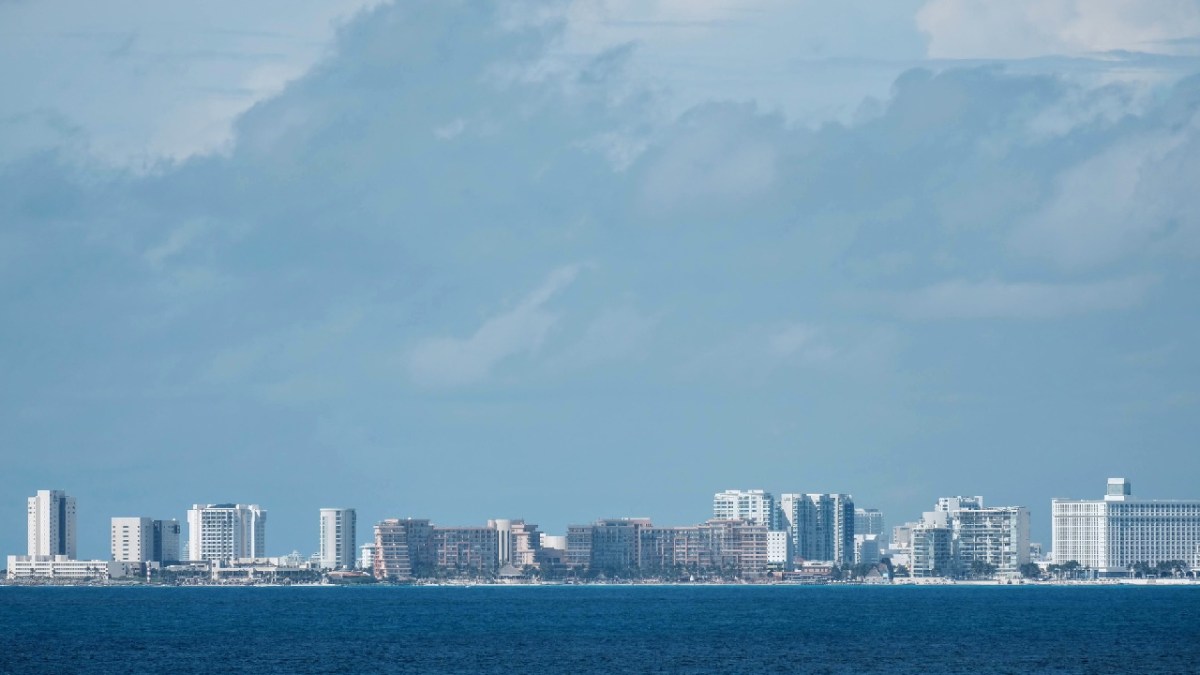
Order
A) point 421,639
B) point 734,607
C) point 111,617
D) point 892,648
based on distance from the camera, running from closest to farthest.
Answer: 1. point 892,648
2. point 421,639
3. point 111,617
4. point 734,607

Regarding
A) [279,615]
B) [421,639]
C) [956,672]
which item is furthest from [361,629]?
[956,672]

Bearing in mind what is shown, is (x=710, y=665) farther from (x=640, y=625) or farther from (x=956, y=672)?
(x=640, y=625)

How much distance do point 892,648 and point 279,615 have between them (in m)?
77.8

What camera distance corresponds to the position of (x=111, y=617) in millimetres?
169125

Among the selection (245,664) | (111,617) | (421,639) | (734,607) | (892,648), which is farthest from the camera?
(734,607)

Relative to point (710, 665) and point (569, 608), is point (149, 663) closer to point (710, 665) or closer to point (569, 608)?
point (710, 665)

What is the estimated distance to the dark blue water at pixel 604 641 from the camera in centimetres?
9712

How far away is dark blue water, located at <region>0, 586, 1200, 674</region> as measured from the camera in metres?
97.1

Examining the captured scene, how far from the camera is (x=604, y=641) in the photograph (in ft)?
399

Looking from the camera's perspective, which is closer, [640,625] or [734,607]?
[640,625]

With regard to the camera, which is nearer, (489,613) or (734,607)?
(489,613)

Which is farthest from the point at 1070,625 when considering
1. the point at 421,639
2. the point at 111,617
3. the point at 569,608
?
the point at 111,617

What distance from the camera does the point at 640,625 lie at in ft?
480

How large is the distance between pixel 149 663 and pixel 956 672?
40.8 m
